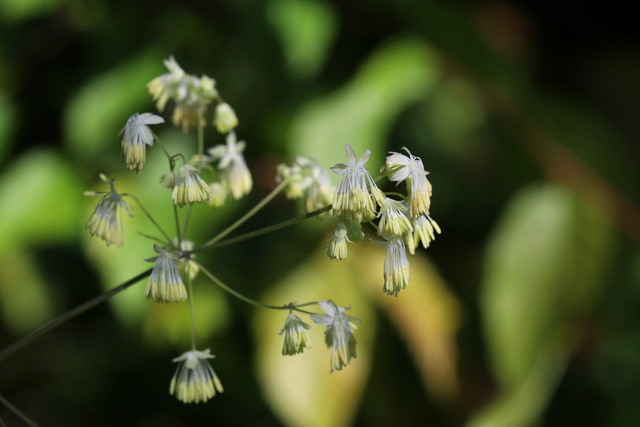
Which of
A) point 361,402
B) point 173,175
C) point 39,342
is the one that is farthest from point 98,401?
point 173,175

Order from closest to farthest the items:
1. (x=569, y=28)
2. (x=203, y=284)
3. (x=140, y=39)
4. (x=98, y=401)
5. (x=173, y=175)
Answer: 1. (x=173, y=175)
2. (x=203, y=284)
3. (x=140, y=39)
4. (x=98, y=401)
5. (x=569, y=28)

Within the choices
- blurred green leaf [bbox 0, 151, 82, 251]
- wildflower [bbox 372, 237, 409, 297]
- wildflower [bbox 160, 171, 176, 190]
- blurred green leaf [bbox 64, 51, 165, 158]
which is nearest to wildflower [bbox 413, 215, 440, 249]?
wildflower [bbox 372, 237, 409, 297]

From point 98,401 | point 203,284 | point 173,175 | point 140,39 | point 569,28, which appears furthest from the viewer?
point 569,28

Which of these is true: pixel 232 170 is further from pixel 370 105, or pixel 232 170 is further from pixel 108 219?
pixel 370 105

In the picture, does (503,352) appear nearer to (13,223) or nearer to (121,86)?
(121,86)

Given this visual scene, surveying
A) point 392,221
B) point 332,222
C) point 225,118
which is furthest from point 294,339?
point 332,222

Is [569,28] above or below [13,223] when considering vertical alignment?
above
